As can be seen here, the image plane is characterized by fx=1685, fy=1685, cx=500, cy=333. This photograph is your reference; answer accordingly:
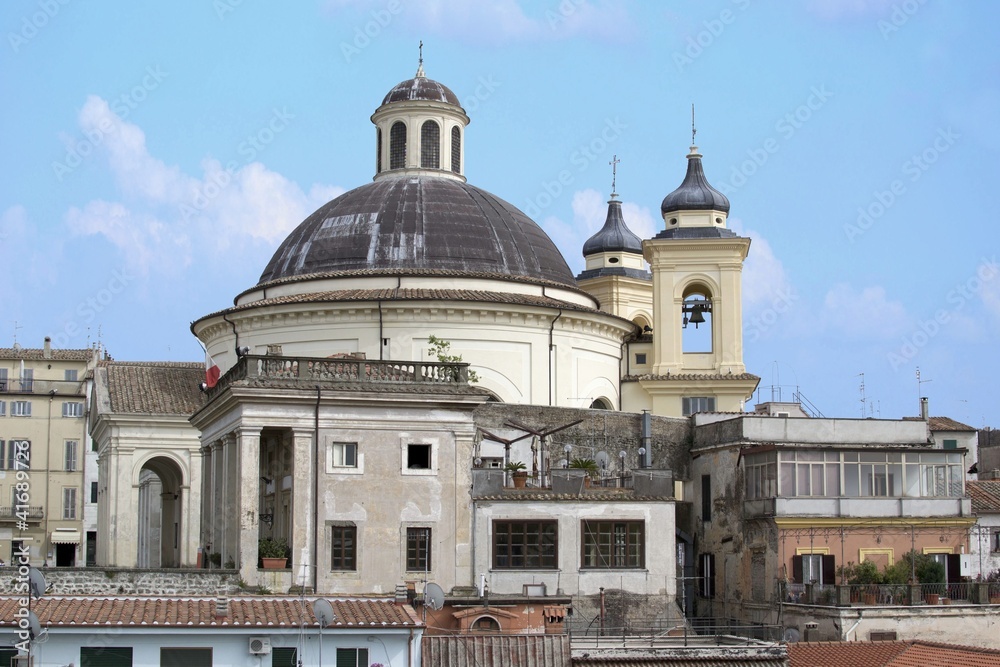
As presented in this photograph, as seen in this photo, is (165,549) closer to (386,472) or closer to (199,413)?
(199,413)

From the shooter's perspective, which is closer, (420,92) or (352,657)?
(352,657)

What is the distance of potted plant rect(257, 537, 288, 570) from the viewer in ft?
133

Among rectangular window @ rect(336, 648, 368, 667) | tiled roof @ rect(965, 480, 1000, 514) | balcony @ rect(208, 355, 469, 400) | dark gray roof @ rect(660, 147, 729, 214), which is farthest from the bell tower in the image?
rectangular window @ rect(336, 648, 368, 667)

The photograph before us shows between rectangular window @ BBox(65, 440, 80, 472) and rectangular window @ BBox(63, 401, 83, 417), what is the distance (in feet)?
4.62

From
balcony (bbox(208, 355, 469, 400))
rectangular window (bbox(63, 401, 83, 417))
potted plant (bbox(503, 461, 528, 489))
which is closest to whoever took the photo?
balcony (bbox(208, 355, 469, 400))

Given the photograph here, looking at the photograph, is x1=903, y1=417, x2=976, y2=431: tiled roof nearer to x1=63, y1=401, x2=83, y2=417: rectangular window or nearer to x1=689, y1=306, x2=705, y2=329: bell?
x1=689, y1=306, x2=705, y2=329: bell

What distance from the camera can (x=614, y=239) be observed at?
81875mm

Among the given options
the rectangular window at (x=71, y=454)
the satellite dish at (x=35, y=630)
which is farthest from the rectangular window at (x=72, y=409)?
the satellite dish at (x=35, y=630)

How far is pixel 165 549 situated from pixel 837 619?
1067 inches

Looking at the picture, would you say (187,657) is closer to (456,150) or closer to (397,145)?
(397,145)

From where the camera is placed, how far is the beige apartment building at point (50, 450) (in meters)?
85.2

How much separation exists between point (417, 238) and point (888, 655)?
2516 centimetres

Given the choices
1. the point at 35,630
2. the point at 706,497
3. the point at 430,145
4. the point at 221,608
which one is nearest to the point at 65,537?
the point at 430,145

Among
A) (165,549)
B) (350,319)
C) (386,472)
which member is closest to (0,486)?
(165,549)
